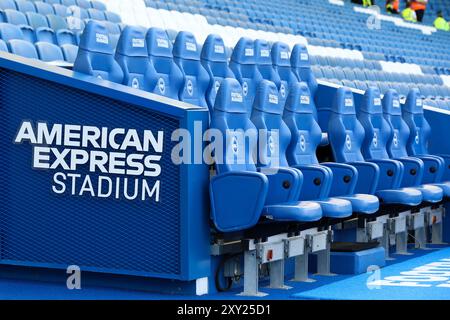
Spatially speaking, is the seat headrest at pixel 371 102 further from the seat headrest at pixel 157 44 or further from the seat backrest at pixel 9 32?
the seat backrest at pixel 9 32

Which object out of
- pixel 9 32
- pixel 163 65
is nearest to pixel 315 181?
pixel 163 65

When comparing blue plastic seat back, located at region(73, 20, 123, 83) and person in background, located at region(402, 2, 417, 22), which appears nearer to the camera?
blue plastic seat back, located at region(73, 20, 123, 83)

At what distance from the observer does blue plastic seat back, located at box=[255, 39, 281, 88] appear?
602cm

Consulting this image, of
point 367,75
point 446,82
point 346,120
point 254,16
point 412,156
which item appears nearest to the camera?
point 346,120

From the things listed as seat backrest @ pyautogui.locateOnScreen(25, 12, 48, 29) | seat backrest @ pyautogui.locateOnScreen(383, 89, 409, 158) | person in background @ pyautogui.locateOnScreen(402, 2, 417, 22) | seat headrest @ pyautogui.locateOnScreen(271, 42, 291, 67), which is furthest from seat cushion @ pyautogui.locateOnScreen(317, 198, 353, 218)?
person in background @ pyautogui.locateOnScreen(402, 2, 417, 22)

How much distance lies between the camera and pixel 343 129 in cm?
546

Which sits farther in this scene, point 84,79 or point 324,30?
point 324,30

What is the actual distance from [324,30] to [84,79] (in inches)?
364

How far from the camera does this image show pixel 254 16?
38.1 ft

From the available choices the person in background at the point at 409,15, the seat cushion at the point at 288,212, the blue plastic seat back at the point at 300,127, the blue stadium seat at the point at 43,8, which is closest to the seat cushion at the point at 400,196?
the blue plastic seat back at the point at 300,127

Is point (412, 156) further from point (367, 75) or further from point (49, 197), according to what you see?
point (367, 75)

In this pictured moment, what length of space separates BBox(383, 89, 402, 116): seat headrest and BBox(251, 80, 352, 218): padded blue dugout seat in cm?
149

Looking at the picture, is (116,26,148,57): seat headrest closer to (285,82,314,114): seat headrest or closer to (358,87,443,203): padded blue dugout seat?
(285,82,314,114): seat headrest

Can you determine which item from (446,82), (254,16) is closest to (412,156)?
(254,16)
